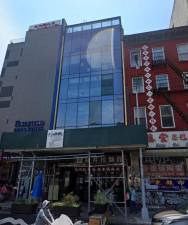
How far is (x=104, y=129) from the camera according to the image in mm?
14094

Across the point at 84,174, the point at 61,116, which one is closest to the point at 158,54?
the point at 61,116

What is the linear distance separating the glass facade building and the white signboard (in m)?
7.35

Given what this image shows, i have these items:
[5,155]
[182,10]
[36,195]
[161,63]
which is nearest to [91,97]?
[161,63]

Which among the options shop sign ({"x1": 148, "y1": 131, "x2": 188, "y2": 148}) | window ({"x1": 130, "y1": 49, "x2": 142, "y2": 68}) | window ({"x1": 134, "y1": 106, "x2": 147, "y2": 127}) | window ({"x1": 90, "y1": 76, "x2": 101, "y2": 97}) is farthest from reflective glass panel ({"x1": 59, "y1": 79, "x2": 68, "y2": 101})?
shop sign ({"x1": 148, "y1": 131, "x2": 188, "y2": 148})

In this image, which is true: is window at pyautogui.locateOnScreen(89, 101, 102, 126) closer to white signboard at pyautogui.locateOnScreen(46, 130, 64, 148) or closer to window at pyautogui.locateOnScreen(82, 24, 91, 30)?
white signboard at pyautogui.locateOnScreen(46, 130, 64, 148)

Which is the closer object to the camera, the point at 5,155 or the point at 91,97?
the point at 5,155

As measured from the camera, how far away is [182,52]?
71.7 ft

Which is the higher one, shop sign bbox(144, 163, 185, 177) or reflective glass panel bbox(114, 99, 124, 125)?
reflective glass panel bbox(114, 99, 124, 125)

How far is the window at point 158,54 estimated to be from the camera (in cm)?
2223

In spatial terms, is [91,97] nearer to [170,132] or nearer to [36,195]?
[170,132]

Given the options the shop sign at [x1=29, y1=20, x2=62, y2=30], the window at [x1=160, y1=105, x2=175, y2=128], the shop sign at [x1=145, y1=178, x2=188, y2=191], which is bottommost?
the shop sign at [x1=145, y1=178, x2=188, y2=191]

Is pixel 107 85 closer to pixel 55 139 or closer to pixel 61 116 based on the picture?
pixel 61 116

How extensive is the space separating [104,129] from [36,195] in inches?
250

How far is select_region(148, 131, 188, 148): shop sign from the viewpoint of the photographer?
17094 millimetres
